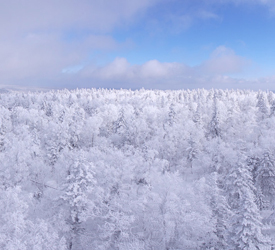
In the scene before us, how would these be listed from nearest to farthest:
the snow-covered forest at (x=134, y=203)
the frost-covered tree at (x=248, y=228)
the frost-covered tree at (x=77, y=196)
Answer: the frost-covered tree at (x=248, y=228)
the snow-covered forest at (x=134, y=203)
the frost-covered tree at (x=77, y=196)

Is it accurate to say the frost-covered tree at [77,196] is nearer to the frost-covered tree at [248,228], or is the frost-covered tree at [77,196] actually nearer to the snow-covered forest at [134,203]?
the snow-covered forest at [134,203]

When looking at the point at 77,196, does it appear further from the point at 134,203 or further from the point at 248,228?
the point at 248,228

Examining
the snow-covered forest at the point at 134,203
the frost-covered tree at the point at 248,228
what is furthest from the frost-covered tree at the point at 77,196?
the frost-covered tree at the point at 248,228

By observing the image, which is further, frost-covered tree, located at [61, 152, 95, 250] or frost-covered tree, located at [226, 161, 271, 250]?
frost-covered tree, located at [61, 152, 95, 250]

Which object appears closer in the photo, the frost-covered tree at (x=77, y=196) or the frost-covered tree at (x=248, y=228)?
the frost-covered tree at (x=248, y=228)

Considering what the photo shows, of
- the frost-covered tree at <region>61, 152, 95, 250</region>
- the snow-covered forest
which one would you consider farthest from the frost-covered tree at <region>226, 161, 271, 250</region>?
the frost-covered tree at <region>61, 152, 95, 250</region>

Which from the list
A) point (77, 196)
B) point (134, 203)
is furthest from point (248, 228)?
point (77, 196)

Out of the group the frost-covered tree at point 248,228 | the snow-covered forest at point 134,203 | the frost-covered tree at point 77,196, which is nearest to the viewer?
the frost-covered tree at point 248,228

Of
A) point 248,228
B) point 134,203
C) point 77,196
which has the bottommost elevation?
point 134,203

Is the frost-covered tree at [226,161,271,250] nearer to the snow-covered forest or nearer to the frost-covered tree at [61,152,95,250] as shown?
the snow-covered forest

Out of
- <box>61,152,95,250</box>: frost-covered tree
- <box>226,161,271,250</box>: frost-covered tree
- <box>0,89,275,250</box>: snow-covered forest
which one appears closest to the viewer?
<box>226,161,271,250</box>: frost-covered tree

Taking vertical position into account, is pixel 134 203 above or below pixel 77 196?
below

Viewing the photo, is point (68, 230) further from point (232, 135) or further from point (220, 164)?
point (232, 135)
